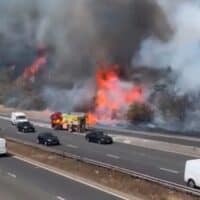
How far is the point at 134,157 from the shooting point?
153 ft

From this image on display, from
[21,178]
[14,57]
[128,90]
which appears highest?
[14,57]

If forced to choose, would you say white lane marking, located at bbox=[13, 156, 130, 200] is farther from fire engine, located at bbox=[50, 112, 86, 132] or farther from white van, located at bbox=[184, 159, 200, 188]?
fire engine, located at bbox=[50, 112, 86, 132]

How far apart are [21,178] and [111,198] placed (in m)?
8.80

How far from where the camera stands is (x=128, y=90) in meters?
98.2

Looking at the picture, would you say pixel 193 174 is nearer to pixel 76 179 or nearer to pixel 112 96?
pixel 76 179

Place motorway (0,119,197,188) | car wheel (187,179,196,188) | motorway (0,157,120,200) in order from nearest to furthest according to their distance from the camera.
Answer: motorway (0,157,120,200) → car wheel (187,179,196,188) → motorway (0,119,197,188)

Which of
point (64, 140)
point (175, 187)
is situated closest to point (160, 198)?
point (175, 187)

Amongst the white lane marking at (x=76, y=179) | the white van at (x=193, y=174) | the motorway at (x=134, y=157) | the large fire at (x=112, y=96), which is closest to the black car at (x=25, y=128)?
the motorway at (x=134, y=157)

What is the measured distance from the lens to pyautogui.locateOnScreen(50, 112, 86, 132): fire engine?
240 feet

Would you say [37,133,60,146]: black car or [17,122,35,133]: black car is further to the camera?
[17,122,35,133]: black car

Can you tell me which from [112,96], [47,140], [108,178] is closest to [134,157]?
[47,140]

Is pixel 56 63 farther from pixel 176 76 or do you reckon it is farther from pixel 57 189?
pixel 57 189

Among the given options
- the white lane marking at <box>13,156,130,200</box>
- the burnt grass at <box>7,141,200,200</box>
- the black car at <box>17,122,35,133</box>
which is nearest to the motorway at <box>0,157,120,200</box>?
the white lane marking at <box>13,156,130,200</box>

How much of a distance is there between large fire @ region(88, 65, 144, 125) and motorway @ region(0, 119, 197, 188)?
3104 centimetres
